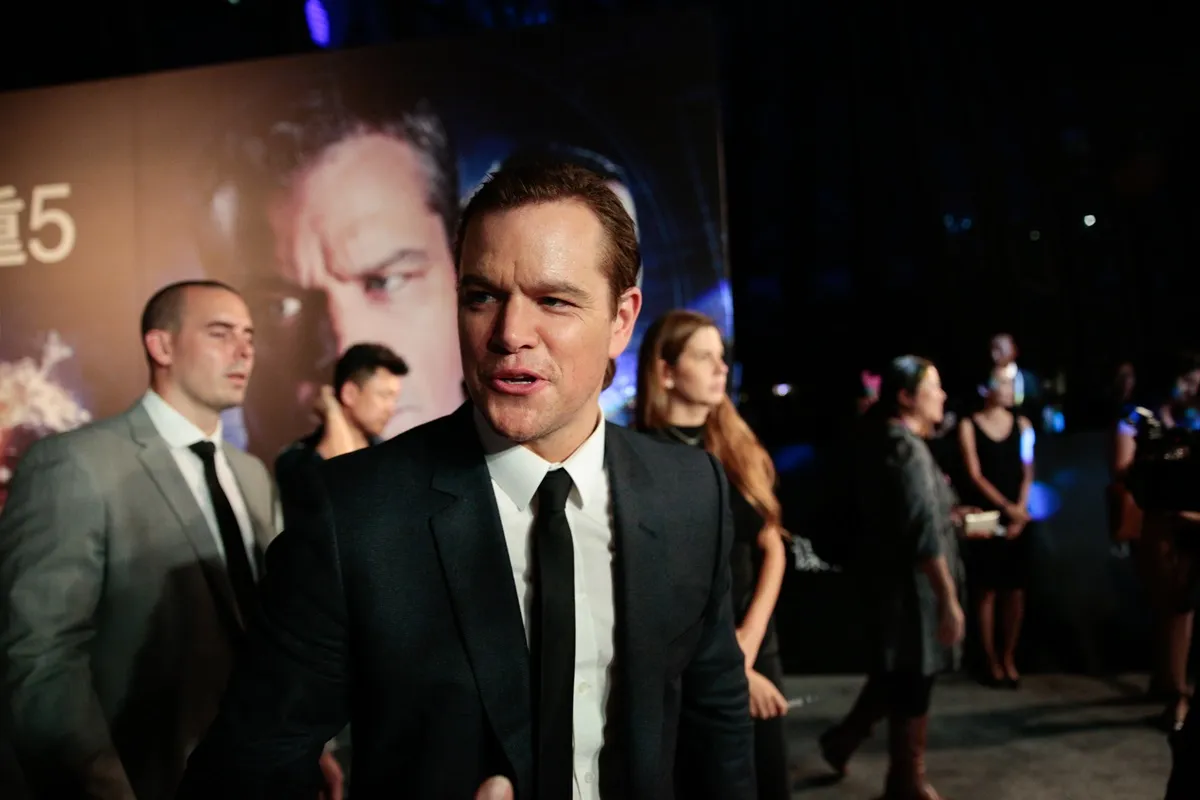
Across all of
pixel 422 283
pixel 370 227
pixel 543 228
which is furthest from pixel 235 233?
pixel 543 228

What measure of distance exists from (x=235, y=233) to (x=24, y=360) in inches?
39.0

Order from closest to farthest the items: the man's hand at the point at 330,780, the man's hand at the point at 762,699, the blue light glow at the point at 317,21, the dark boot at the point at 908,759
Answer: the man's hand at the point at 330,780, the man's hand at the point at 762,699, the dark boot at the point at 908,759, the blue light glow at the point at 317,21

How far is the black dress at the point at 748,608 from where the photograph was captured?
7.86 feet

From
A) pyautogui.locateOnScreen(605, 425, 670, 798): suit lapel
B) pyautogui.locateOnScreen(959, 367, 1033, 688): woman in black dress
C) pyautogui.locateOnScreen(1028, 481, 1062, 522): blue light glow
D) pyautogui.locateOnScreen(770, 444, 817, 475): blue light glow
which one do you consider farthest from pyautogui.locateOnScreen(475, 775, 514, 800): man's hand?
pyautogui.locateOnScreen(770, 444, 817, 475): blue light glow

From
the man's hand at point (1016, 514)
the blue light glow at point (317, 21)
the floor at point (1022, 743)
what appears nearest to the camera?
the floor at point (1022, 743)

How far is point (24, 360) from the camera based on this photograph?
3.35 metres

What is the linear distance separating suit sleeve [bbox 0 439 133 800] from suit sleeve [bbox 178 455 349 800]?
800mm

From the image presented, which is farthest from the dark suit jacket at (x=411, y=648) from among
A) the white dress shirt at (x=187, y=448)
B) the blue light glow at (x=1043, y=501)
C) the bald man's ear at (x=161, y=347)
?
the blue light glow at (x=1043, y=501)

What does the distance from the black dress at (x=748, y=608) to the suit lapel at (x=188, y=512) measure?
3.84 feet

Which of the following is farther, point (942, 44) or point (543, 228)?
point (942, 44)

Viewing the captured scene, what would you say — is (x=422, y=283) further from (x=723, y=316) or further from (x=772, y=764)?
(x=772, y=764)

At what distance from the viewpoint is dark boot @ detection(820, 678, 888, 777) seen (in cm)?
333

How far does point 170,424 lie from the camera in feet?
6.34

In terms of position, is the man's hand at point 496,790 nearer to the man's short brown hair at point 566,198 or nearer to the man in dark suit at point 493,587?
the man in dark suit at point 493,587
